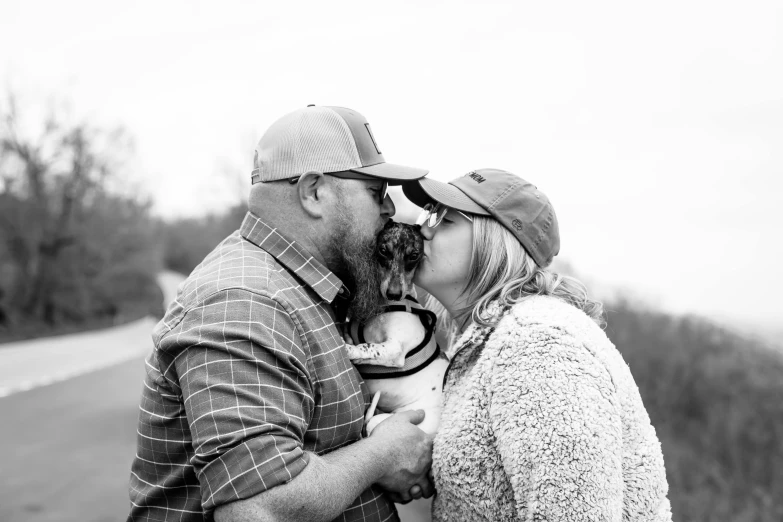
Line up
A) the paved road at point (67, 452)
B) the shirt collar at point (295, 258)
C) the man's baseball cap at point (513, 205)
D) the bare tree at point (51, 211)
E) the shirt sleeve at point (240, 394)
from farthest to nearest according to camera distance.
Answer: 1. the bare tree at point (51, 211)
2. the paved road at point (67, 452)
3. the man's baseball cap at point (513, 205)
4. the shirt collar at point (295, 258)
5. the shirt sleeve at point (240, 394)

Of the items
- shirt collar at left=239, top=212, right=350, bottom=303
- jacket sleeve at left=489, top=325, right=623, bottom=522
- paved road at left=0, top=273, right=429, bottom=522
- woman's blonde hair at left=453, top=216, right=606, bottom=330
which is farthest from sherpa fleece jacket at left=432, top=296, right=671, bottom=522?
paved road at left=0, top=273, right=429, bottom=522

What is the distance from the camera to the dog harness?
356cm

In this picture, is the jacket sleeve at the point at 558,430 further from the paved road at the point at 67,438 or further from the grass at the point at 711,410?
the grass at the point at 711,410

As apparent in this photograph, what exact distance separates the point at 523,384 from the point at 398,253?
1277mm

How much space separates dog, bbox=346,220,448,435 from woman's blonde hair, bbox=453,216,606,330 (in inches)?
18.0

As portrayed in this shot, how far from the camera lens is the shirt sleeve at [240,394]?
233 cm

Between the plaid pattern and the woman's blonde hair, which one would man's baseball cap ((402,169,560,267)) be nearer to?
the woman's blonde hair

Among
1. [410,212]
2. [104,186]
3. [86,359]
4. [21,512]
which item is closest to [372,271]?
[410,212]

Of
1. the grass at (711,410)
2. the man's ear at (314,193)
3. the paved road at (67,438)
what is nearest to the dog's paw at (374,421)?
the man's ear at (314,193)

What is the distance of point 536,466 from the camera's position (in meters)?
2.44

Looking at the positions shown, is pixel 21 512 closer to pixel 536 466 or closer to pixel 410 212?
pixel 410 212

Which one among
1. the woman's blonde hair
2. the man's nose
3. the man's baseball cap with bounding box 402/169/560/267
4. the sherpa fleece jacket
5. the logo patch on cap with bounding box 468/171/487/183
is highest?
the logo patch on cap with bounding box 468/171/487/183

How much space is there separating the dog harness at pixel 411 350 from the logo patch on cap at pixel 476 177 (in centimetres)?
91

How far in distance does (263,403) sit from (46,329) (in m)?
35.8
